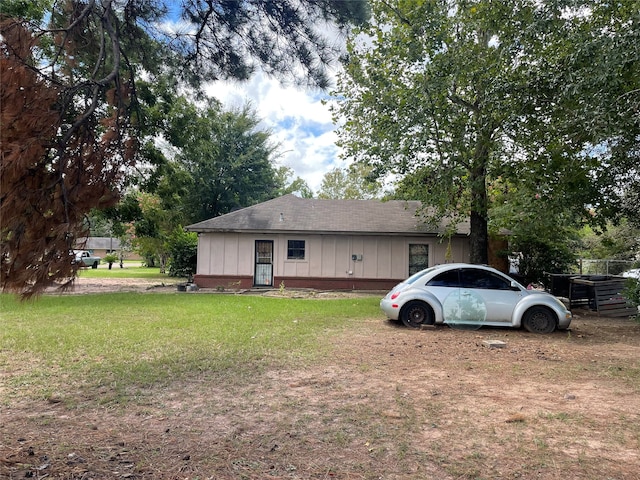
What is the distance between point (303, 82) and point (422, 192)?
819 cm

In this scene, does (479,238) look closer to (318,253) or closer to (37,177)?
(318,253)

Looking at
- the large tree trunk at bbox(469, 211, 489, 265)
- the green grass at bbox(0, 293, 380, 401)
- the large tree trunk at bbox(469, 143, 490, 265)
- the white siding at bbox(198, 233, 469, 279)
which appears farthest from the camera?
the white siding at bbox(198, 233, 469, 279)

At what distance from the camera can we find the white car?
9.23 metres

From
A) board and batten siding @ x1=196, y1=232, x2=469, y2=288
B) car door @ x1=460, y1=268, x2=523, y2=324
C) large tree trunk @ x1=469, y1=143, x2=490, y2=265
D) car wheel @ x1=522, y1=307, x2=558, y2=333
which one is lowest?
car wheel @ x1=522, y1=307, x2=558, y2=333

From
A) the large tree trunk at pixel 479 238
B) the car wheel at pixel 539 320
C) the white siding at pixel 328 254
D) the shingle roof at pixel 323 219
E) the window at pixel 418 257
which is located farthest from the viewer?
the window at pixel 418 257

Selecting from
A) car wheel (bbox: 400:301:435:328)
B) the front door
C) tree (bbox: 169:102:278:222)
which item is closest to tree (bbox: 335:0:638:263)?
car wheel (bbox: 400:301:435:328)

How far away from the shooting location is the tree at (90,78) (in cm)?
318

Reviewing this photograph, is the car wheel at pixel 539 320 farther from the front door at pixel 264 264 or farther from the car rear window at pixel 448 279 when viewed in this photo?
A: the front door at pixel 264 264

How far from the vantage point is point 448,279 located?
9.41m

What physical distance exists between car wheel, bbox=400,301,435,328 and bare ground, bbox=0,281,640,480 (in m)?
3.01

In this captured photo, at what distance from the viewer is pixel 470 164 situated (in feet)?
43.4

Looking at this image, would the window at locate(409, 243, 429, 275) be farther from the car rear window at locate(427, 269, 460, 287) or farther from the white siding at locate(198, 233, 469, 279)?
the car rear window at locate(427, 269, 460, 287)

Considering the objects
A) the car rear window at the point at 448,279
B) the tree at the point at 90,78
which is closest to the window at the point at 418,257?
the car rear window at the point at 448,279

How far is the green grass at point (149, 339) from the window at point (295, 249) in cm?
620
